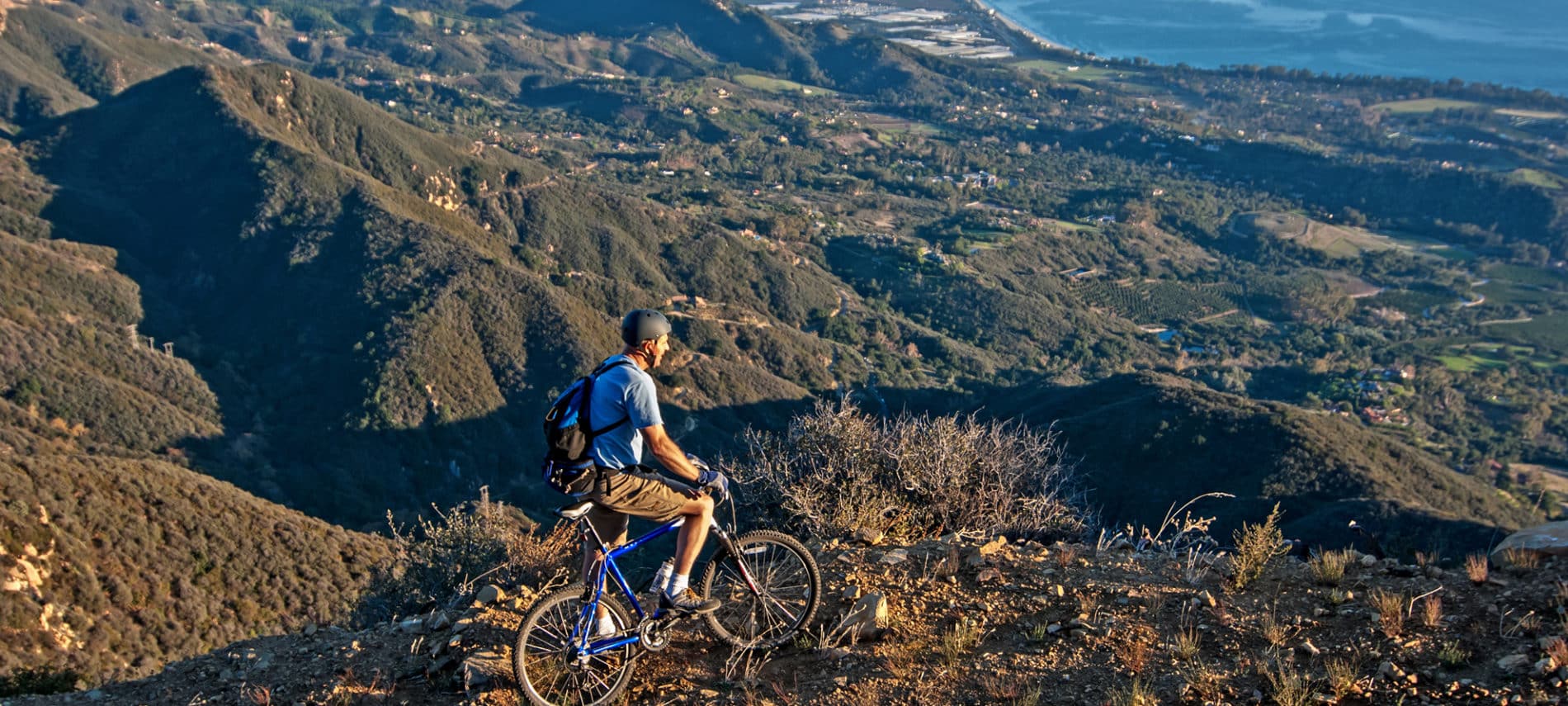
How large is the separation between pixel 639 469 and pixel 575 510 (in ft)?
1.48

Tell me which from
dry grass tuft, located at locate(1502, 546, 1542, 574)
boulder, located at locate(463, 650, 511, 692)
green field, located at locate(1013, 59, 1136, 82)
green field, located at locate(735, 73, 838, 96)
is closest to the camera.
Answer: boulder, located at locate(463, 650, 511, 692)

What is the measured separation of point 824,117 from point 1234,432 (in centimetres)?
13150

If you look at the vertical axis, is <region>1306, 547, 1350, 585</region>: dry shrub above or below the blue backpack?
below

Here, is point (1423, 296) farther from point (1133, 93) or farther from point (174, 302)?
point (174, 302)

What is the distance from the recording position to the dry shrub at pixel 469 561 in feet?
31.4

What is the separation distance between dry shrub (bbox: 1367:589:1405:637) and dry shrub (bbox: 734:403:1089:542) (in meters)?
3.63

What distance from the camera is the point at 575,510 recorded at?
6.23 m

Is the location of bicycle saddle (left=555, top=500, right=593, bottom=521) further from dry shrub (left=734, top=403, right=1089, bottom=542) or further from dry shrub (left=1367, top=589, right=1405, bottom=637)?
dry shrub (left=1367, top=589, right=1405, bottom=637)

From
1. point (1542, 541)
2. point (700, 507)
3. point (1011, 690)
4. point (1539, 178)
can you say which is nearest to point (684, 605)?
point (700, 507)

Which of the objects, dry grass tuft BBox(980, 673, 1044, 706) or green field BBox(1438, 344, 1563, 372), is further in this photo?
green field BBox(1438, 344, 1563, 372)

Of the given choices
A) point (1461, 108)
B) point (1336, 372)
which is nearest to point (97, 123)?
point (1336, 372)

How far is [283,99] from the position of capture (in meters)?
81.6

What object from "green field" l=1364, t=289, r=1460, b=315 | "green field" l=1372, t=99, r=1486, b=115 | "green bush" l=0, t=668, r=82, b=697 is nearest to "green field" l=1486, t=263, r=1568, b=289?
"green field" l=1364, t=289, r=1460, b=315

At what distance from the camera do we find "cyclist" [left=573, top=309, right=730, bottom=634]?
6000mm
